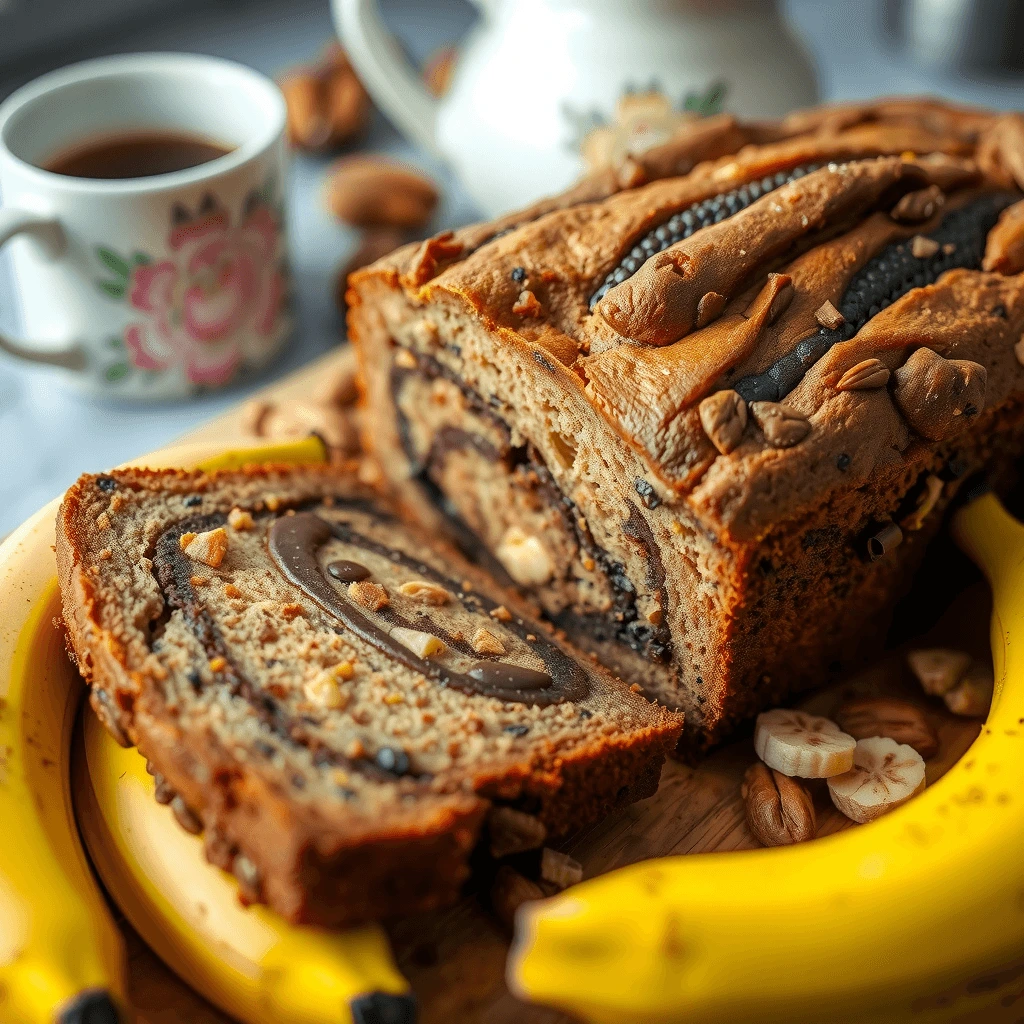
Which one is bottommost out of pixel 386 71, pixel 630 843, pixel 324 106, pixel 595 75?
pixel 630 843

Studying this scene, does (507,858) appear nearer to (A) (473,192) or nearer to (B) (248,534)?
(B) (248,534)

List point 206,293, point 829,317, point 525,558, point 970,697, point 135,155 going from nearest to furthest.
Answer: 1. point 829,317
2. point 970,697
3. point 525,558
4. point 206,293
5. point 135,155

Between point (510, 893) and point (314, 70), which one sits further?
point (314, 70)

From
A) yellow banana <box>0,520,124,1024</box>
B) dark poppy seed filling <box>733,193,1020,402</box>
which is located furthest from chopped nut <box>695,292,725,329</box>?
yellow banana <box>0,520,124,1024</box>

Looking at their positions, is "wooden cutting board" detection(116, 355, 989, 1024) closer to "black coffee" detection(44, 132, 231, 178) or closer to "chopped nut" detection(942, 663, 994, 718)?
"chopped nut" detection(942, 663, 994, 718)

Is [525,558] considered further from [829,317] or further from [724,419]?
[829,317]

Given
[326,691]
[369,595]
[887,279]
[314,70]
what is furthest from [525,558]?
[314,70]

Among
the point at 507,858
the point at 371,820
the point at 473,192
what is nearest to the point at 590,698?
the point at 507,858

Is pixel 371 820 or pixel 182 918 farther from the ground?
pixel 371 820
